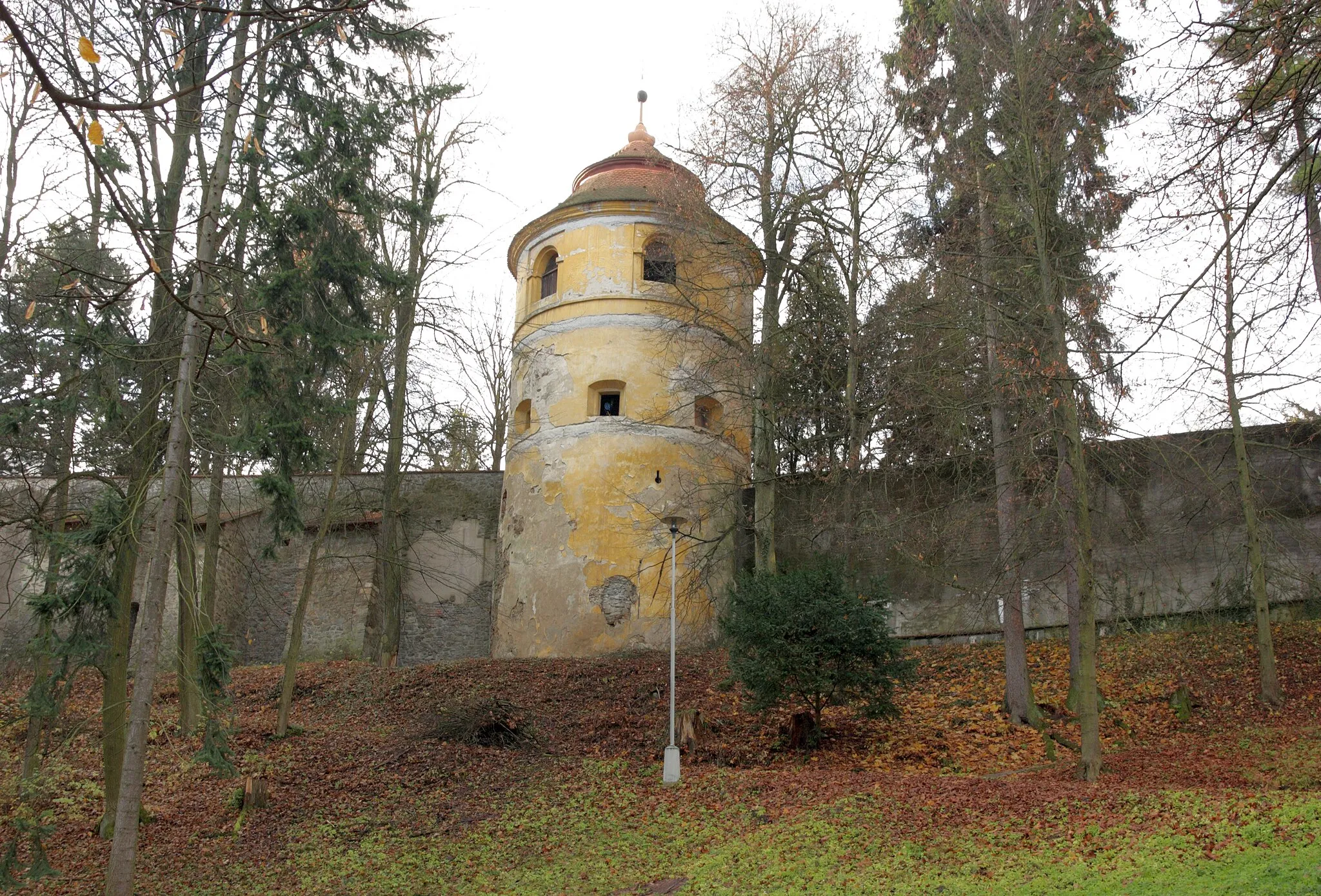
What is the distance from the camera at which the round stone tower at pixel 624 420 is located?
18594mm

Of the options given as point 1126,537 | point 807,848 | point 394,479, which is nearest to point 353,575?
point 394,479

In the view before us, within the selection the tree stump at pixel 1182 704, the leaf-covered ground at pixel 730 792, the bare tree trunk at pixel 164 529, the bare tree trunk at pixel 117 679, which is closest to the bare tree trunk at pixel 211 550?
the leaf-covered ground at pixel 730 792

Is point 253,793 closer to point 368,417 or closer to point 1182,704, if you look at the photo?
point 368,417

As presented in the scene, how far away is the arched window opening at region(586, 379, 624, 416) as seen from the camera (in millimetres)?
19766

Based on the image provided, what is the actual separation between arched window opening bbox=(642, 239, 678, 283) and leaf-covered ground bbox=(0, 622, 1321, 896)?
7.54m

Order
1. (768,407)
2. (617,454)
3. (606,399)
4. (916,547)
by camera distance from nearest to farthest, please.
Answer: (768,407)
(916,547)
(617,454)
(606,399)

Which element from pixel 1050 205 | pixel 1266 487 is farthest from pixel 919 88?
pixel 1266 487

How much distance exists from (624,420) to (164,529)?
10.7 m

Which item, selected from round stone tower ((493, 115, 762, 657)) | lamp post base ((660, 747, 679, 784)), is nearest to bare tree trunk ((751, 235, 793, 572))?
round stone tower ((493, 115, 762, 657))

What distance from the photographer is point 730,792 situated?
1189cm

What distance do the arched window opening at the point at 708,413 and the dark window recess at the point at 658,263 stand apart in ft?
7.93

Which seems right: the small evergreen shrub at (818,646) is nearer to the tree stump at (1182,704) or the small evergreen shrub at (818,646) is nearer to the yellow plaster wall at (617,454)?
the tree stump at (1182,704)

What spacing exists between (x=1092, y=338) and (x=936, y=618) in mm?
8164

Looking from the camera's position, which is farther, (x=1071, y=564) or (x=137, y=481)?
(x=1071, y=564)
